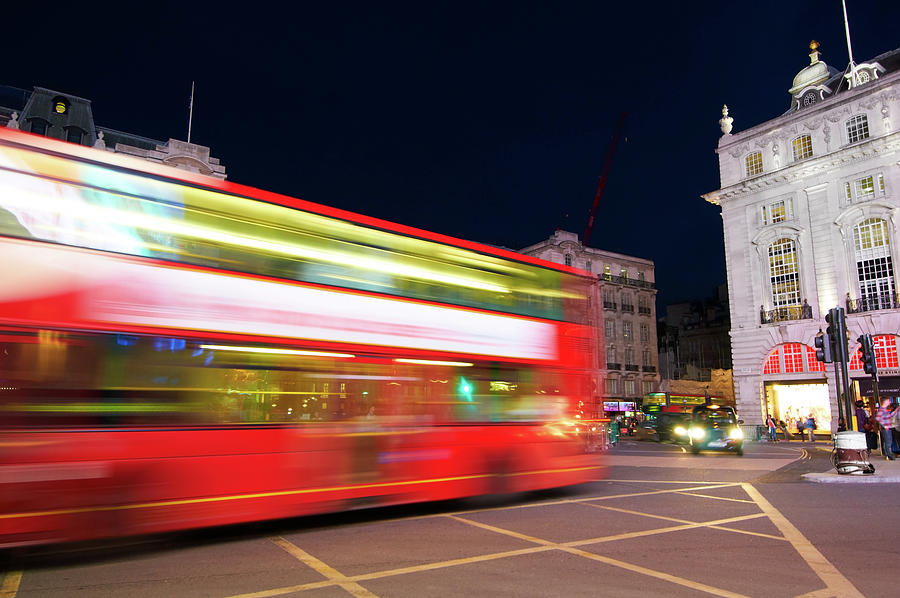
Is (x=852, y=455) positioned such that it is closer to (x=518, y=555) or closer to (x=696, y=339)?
(x=518, y=555)

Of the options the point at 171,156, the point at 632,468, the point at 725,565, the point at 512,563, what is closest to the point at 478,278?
the point at 512,563

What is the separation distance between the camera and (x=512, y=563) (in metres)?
5.64

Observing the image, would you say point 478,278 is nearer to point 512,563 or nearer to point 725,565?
point 512,563

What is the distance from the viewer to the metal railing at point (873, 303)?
31.9m

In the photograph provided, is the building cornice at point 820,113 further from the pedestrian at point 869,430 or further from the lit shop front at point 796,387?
the pedestrian at point 869,430

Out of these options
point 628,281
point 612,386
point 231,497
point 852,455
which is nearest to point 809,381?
point 612,386

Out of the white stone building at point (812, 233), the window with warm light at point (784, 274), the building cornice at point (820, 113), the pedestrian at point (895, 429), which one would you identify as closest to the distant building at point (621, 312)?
the white stone building at point (812, 233)

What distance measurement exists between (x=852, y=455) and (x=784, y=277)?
2700 centimetres

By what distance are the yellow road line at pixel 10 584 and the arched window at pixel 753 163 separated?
1628 inches

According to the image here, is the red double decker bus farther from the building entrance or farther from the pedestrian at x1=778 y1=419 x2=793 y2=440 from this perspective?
the building entrance

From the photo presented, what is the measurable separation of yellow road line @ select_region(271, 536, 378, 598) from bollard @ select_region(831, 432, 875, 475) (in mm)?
11378

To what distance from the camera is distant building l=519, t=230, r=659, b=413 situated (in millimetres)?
57875

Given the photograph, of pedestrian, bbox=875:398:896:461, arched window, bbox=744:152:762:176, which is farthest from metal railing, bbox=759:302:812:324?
pedestrian, bbox=875:398:896:461

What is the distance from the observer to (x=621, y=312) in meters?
61.0
